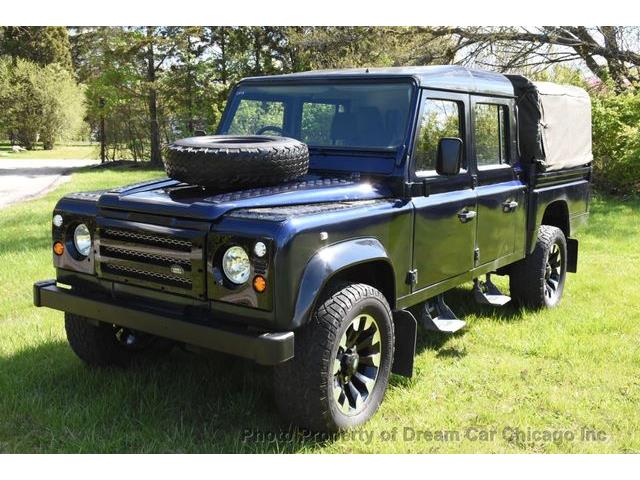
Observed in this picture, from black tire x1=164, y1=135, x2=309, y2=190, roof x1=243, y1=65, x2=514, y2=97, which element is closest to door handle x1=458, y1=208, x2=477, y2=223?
roof x1=243, y1=65, x2=514, y2=97

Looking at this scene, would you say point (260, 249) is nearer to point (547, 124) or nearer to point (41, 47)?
point (547, 124)

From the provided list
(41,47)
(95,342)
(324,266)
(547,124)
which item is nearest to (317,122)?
(324,266)

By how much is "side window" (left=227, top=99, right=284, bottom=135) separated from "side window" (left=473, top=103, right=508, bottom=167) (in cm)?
147

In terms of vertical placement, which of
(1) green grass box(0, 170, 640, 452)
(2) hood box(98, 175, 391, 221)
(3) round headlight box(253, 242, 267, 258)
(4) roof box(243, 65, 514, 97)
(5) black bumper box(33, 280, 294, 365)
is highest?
(4) roof box(243, 65, 514, 97)

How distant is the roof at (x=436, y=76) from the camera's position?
4.35m

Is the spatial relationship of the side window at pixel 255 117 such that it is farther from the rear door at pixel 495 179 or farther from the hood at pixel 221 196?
the rear door at pixel 495 179

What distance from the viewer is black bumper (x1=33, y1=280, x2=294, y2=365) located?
3047 mm

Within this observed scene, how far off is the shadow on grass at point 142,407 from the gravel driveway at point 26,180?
1208 cm

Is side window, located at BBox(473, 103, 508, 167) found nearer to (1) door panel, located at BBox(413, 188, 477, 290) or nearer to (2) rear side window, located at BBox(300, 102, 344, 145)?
(1) door panel, located at BBox(413, 188, 477, 290)

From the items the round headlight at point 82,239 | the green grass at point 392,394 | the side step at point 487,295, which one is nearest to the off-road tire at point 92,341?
the green grass at point 392,394

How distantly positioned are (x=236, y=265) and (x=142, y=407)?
1.28 metres

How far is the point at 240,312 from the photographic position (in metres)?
3.22

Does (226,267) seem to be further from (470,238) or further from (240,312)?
(470,238)

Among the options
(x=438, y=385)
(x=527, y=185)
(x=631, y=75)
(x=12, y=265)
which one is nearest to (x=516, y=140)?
(x=527, y=185)
